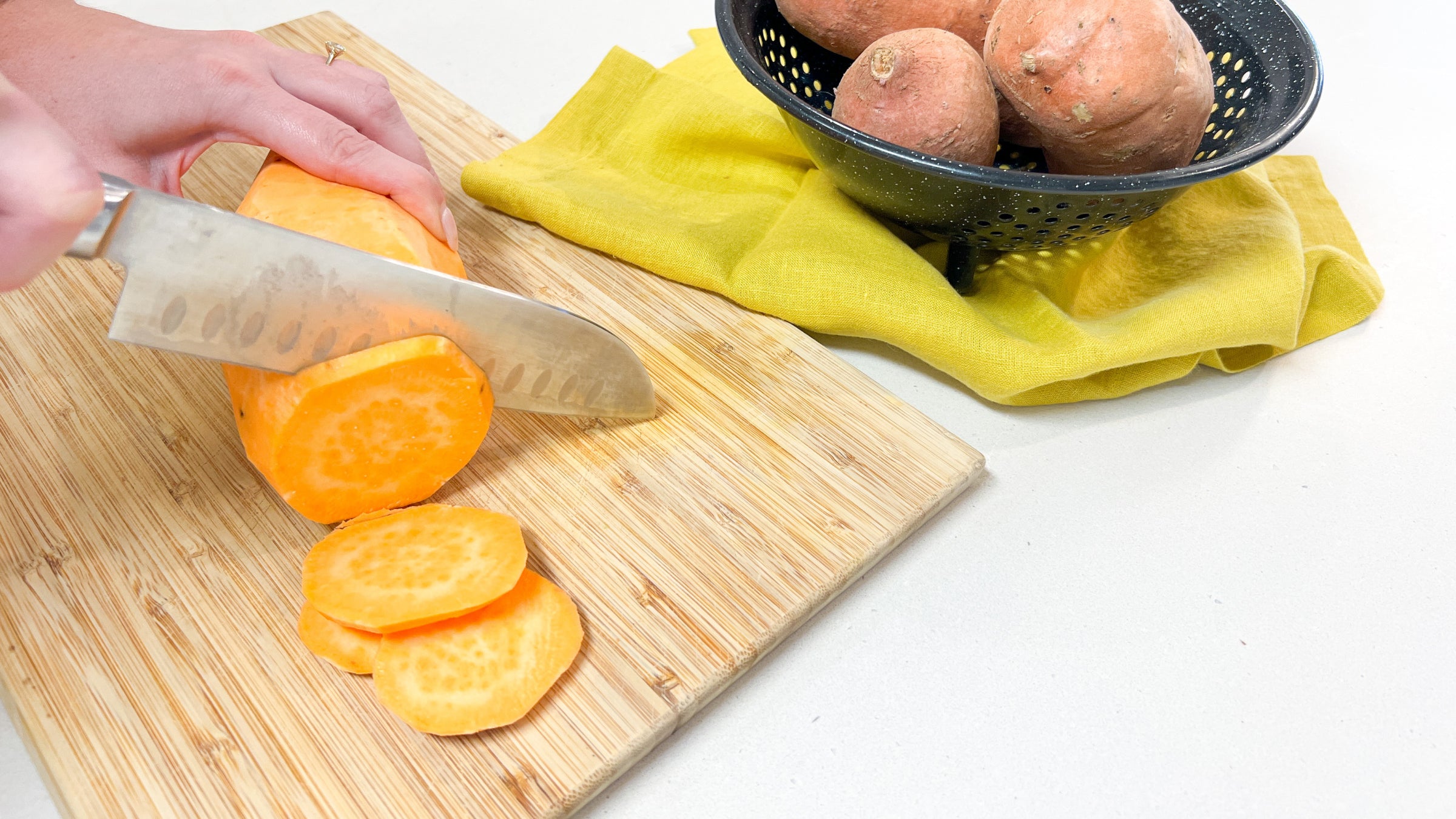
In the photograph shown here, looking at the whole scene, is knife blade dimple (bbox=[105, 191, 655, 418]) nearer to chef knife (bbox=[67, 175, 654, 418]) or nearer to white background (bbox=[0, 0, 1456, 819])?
chef knife (bbox=[67, 175, 654, 418])

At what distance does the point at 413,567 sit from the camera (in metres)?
1.02

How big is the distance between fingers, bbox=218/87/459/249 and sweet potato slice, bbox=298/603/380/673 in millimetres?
497

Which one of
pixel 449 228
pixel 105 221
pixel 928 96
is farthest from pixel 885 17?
pixel 105 221

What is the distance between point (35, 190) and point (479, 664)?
0.55 meters

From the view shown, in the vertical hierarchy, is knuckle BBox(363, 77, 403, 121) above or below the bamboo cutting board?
above

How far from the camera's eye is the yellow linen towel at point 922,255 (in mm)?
1339

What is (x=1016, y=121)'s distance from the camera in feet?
4.42

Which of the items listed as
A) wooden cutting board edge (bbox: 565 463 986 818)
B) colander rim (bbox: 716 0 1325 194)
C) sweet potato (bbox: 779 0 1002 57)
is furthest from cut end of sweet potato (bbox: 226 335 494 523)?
sweet potato (bbox: 779 0 1002 57)

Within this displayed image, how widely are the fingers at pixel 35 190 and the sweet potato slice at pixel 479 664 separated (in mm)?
456

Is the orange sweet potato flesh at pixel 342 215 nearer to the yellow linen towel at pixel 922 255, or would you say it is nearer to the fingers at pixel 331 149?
the fingers at pixel 331 149

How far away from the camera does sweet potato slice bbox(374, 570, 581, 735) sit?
95 cm

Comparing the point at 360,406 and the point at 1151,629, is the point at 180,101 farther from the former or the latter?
the point at 1151,629

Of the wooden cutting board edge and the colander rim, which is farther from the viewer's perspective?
the colander rim

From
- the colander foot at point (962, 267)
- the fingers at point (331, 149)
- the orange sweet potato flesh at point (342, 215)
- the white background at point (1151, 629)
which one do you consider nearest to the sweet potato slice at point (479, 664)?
the white background at point (1151, 629)
